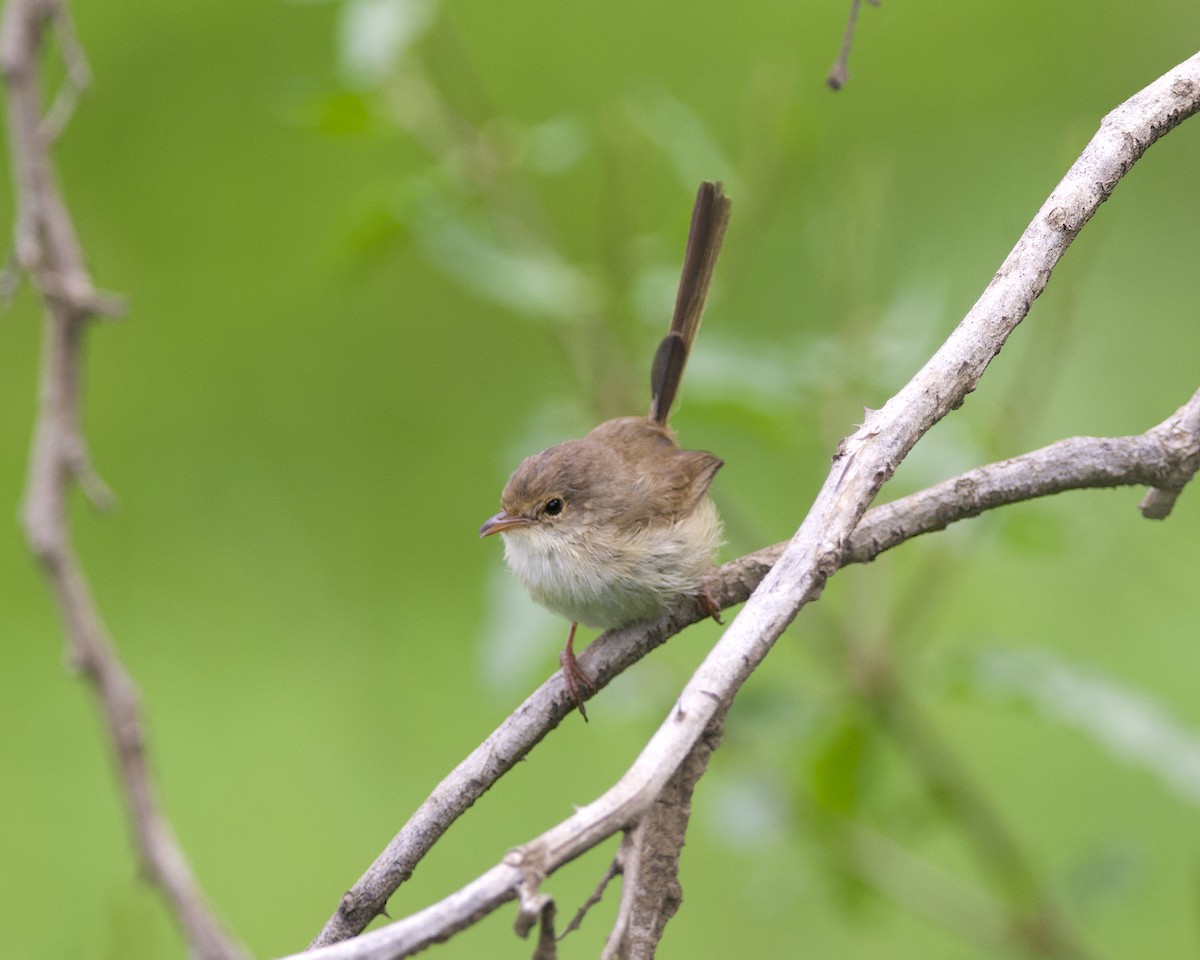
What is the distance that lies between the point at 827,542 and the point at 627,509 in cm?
127

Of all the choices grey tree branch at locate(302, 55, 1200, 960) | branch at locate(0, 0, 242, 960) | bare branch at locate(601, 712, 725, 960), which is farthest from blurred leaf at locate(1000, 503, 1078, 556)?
branch at locate(0, 0, 242, 960)

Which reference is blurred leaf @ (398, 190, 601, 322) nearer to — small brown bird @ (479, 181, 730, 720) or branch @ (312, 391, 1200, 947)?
small brown bird @ (479, 181, 730, 720)

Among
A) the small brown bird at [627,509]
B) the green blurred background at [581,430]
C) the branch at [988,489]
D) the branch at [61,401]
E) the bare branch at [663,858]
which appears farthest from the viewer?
the green blurred background at [581,430]

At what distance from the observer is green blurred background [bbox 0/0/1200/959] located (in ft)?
9.62

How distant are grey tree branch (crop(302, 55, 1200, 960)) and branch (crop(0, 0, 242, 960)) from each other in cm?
46

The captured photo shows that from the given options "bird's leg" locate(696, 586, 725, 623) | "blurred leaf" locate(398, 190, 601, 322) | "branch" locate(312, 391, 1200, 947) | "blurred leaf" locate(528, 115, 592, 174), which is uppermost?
"blurred leaf" locate(528, 115, 592, 174)

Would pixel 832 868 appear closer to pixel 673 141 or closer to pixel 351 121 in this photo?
pixel 673 141

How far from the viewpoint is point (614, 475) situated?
2.81 meters

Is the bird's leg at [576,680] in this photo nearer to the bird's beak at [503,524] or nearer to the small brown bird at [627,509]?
the small brown bird at [627,509]

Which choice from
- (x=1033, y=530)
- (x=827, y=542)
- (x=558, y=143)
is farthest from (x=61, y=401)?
(x=1033, y=530)

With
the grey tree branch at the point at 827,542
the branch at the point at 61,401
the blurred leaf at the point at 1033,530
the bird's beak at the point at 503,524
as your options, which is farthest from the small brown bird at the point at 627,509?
the branch at the point at 61,401

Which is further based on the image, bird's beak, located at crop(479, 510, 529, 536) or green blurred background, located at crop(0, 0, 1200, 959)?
green blurred background, located at crop(0, 0, 1200, 959)

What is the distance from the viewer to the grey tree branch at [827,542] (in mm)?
1215

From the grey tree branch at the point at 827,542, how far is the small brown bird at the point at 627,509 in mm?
375
